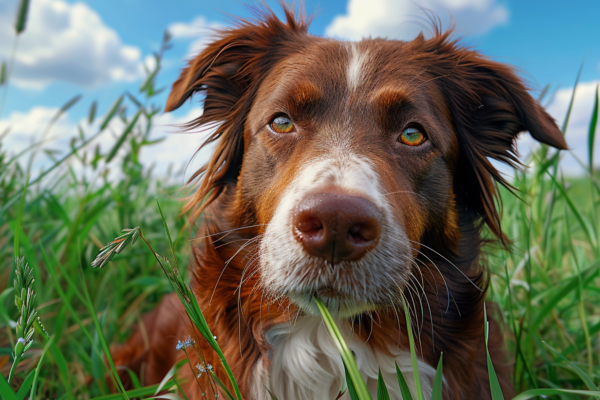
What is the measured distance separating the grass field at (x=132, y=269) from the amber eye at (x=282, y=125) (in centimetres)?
79

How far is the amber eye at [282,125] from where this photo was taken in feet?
7.73

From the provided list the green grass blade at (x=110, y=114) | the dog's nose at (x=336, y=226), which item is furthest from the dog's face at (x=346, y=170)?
the green grass blade at (x=110, y=114)

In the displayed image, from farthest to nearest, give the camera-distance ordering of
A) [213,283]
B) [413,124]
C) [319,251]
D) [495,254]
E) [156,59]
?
1. [156,59]
2. [495,254]
3. [213,283]
4. [413,124]
5. [319,251]

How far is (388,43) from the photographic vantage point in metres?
2.65

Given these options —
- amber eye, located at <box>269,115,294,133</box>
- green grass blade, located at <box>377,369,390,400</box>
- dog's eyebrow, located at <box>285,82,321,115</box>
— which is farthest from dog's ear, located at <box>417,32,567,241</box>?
green grass blade, located at <box>377,369,390,400</box>

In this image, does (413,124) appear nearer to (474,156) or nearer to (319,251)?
(474,156)

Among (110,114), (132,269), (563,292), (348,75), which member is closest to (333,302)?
(348,75)

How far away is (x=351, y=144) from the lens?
2113 mm

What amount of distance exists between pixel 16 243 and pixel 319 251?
120 cm

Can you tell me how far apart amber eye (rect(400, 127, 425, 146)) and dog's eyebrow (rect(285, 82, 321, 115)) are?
49 cm

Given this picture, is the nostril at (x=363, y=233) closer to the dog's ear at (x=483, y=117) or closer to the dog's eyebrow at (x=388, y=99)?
the dog's eyebrow at (x=388, y=99)

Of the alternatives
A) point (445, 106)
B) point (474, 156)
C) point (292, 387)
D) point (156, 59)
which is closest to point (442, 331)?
point (292, 387)

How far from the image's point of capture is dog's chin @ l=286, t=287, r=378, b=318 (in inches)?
74.1

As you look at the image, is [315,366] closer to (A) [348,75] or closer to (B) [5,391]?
(B) [5,391]
